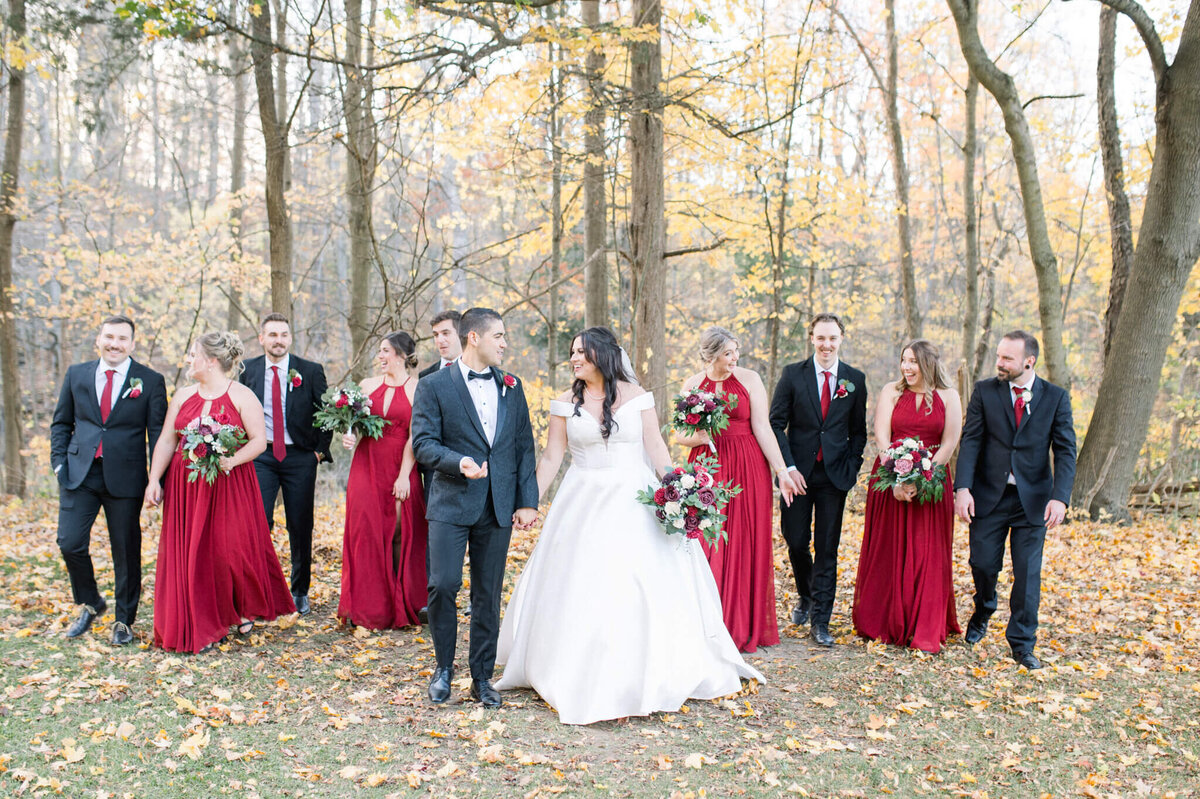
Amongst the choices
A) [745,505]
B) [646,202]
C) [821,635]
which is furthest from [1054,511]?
[646,202]

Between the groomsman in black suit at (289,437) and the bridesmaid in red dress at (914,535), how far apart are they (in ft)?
13.7

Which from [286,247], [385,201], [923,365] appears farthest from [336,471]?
[923,365]

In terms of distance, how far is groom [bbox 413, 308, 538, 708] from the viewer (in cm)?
463

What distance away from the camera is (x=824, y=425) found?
6.17 m

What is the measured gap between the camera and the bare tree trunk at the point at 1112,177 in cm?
1072

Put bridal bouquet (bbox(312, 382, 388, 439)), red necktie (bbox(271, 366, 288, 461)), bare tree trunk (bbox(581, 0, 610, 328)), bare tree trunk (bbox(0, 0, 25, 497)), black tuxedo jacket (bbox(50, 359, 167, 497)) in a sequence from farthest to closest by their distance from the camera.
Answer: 1. bare tree trunk (bbox(0, 0, 25, 497))
2. bare tree trunk (bbox(581, 0, 610, 328))
3. red necktie (bbox(271, 366, 288, 461))
4. bridal bouquet (bbox(312, 382, 388, 439))
5. black tuxedo jacket (bbox(50, 359, 167, 497))

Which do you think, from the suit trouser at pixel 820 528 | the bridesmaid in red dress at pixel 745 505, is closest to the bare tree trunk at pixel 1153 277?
the suit trouser at pixel 820 528

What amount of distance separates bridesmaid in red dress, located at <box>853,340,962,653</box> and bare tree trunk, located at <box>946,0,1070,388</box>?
5537mm

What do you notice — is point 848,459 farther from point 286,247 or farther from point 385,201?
point 385,201

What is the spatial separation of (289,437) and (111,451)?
1.25 m

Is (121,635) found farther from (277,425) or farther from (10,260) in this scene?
(10,260)

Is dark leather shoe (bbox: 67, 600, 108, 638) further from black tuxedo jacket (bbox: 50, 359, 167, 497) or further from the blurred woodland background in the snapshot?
the blurred woodland background

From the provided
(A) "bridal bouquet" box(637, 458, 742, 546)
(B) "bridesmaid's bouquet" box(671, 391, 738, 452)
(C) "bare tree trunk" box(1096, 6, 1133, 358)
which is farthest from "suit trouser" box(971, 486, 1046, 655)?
(C) "bare tree trunk" box(1096, 6, 1133, 358)

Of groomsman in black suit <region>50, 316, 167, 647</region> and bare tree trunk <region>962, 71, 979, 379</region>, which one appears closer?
groomsman in black suit <region>50, 316, 167, 647</region>
